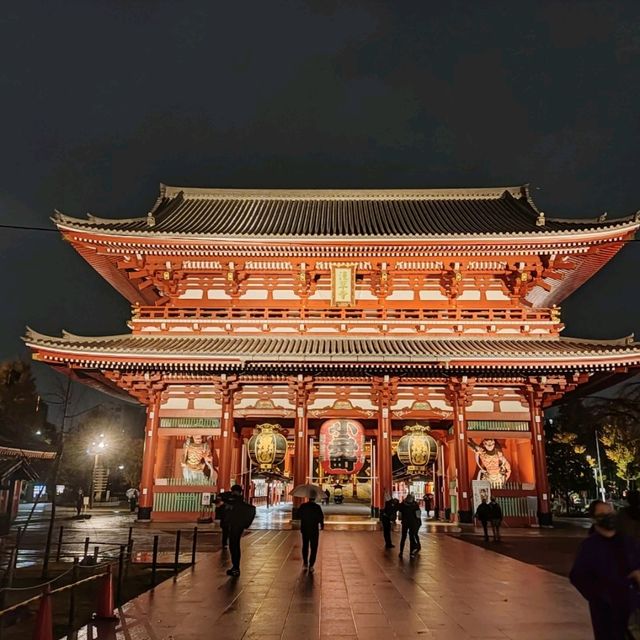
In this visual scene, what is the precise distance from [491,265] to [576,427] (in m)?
26.1

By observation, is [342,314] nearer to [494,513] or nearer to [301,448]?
[301,448]

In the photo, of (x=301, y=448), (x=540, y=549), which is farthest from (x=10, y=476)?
(x=540, y=549)

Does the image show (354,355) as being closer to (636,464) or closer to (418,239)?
(418,239)

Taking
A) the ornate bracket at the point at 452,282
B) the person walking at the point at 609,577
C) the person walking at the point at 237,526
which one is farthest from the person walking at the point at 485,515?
the person walking at the point at 609,577

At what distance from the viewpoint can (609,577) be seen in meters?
4.76

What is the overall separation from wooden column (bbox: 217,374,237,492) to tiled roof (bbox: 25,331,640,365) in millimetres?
1520

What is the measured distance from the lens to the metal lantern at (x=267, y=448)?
2045 centimetres

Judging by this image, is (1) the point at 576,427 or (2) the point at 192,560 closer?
(2) the point at 192,560

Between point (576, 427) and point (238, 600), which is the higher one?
point (576, 427)

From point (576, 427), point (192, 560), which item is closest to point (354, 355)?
point (192, 560)

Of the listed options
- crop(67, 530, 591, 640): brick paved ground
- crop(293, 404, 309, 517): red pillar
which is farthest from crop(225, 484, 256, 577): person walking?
crop(293, 404, 309, 517): red pillar

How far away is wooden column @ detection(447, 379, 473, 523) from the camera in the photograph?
792 inches

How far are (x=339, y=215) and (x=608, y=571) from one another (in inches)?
Answer: 980

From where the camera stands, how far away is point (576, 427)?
1688 inches
